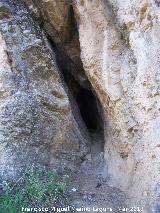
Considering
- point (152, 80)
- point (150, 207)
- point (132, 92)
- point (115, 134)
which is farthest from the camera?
point (115, 134)

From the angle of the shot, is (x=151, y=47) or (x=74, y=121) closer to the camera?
(x=151, y=47)

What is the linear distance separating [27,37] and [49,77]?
1.60ft

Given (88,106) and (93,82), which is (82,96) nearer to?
(88,106)

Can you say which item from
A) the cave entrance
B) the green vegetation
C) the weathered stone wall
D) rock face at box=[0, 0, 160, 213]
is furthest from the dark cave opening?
the green vegetation

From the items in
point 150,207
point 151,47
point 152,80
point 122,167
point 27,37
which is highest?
point 27,37

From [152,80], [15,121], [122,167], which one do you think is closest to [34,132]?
[15,121]

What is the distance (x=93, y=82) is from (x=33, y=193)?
1.41 meters

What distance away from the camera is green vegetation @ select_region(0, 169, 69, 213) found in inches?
130

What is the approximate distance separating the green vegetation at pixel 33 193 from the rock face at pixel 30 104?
0.15m

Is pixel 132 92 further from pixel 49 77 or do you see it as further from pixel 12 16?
pixel 12 16

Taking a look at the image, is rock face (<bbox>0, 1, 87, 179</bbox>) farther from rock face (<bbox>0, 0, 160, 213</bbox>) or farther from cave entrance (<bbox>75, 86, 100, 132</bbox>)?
cave entrance (<bbox>75, 86, 100, 132</bbox>)

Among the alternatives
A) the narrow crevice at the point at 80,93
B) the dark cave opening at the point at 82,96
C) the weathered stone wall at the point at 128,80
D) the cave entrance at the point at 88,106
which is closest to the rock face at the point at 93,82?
the weathered stone wall at the point at 128,80

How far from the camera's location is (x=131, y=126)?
145 inches

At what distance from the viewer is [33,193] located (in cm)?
343
